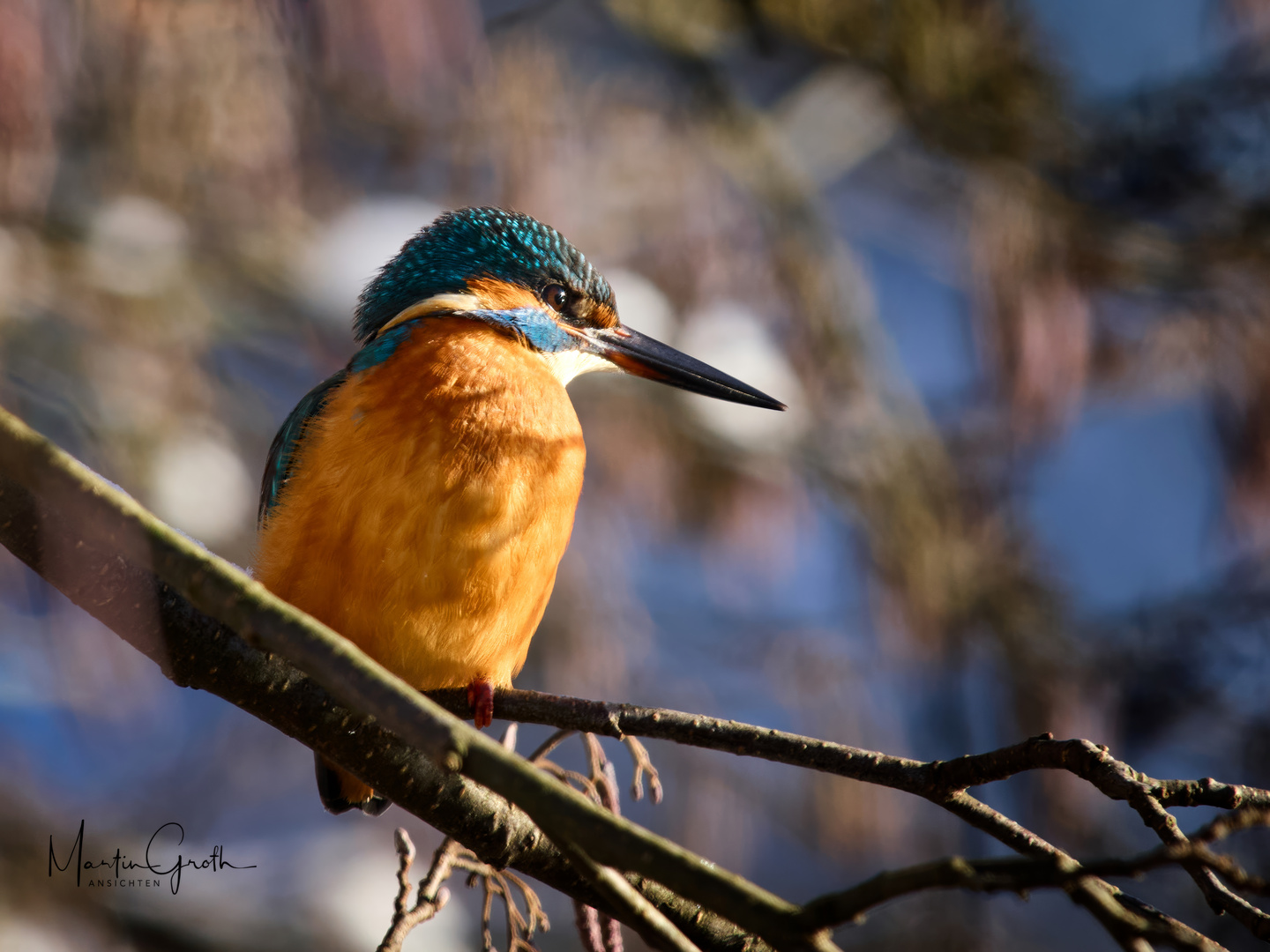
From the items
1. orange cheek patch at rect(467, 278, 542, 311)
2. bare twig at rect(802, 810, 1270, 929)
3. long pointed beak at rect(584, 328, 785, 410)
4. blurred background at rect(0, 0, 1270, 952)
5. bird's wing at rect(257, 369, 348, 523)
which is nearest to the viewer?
bare twig at rect(802, 810, 1270, 929)

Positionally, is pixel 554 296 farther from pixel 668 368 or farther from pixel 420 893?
pixel 420 893

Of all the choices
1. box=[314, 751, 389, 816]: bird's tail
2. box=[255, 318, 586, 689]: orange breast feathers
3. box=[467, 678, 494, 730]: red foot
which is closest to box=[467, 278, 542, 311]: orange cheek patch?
box=[255, 318, 586, 689]: orange breast feathers

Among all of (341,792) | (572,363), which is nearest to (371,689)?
(341,792)

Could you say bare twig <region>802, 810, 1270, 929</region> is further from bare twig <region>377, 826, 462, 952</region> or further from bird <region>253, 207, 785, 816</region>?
bird <region>253, 207, 785, 816</region>

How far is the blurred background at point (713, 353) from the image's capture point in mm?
3959

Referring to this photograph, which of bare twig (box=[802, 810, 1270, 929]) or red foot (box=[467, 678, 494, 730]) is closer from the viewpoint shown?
bare twig (box=[802, 810, 1270, 929])

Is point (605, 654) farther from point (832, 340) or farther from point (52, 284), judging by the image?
point (52, 284)

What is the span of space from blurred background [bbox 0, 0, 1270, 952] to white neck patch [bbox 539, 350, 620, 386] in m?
1.86

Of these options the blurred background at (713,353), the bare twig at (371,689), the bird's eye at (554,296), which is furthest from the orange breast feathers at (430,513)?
the blurred background at (713,353)

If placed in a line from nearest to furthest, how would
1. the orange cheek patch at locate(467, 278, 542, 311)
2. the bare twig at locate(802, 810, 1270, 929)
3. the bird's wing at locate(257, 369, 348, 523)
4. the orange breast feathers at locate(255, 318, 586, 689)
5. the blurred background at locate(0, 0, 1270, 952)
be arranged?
the bare twig at locate(802, 810, 1270, 929), the orange breast feathers at locate(255, 318, 586, 689), the bird's wing at locate(257, 369, 348, 523), the orange cheek patch at locate(467, 278, 542, 311), the blurred background at locate(0, 0, 1270, 952)

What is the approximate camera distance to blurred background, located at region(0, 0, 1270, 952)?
3959 mm

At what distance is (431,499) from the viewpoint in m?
1.54

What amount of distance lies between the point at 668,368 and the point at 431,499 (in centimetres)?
80

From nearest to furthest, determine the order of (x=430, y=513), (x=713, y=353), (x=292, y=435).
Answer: (x=430, y=513) → (x=292, y=435) → (x=713, y=353)
